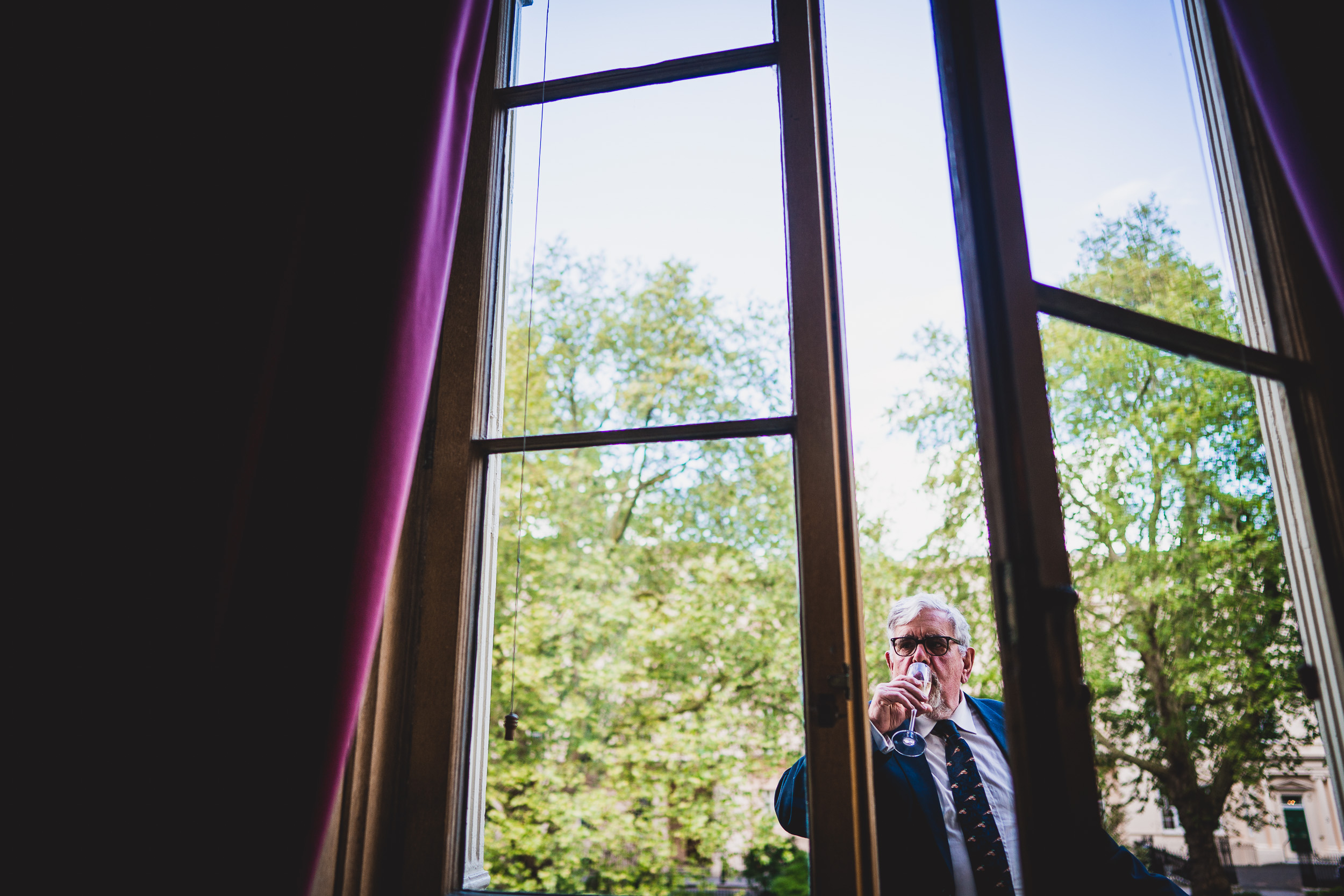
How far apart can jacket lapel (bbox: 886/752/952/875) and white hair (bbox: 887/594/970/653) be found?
368 millimetres

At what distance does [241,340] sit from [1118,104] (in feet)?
4.50

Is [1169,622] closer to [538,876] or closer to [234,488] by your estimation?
[234,488]

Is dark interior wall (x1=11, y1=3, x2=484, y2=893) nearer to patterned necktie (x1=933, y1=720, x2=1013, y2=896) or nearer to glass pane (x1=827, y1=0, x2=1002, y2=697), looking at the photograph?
glass pane (x1=827, y1=0, x2=1002, y2=697)

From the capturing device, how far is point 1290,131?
111cm

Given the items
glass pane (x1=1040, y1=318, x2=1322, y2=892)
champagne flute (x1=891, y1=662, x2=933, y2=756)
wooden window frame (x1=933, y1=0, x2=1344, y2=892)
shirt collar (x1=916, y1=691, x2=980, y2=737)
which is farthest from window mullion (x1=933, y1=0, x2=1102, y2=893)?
shirt collar (x1=916, y1=691, x2=980, y2=737)

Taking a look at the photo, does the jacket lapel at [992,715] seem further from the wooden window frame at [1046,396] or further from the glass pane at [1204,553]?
the wooden window frame at [1046,396]

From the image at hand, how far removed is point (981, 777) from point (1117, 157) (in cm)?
110

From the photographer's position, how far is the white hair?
1.85 meters

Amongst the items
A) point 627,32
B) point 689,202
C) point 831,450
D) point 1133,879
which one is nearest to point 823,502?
point 831,450

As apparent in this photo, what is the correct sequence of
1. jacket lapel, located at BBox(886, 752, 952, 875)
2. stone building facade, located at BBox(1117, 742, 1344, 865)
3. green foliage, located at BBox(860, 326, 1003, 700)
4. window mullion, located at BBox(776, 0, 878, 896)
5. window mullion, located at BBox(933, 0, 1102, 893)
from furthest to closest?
1. green foliage, located at BBox(860, 326, 1003, 700)
2. jacket lapel, located at BBox(886, 752, 952, 875)
3. window mullion, located at BBox(776, 0, 878, 896)
4. stone building facade, located at BBox(1117, 742, 1344, 865)
5. window mullion, located at BBox(933, 0, 1102, 893)

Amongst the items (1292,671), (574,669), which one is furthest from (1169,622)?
(574,669)

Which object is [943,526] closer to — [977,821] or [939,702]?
[939,702]

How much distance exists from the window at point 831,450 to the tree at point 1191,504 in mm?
40

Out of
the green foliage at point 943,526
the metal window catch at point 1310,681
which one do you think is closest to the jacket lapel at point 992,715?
the metal window catch at point 1310,681
